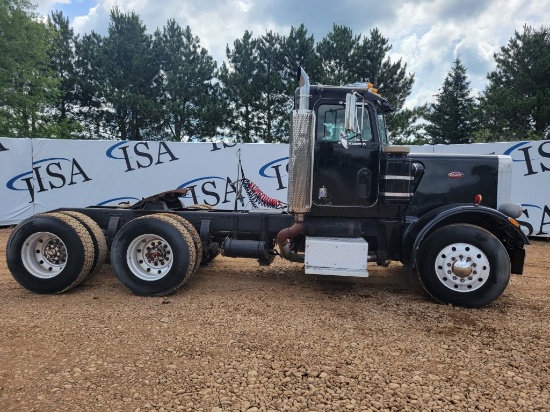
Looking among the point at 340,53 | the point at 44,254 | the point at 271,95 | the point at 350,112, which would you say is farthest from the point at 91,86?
the point at 350,112

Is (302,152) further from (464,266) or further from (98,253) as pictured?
(98,253)

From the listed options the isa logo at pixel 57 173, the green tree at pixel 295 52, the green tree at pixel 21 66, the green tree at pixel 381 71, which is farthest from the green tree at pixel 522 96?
the green tree at pixel 21 66

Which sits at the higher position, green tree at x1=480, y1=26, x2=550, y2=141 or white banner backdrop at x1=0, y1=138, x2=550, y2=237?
green tree at x1=480, y1=26, x2=550, y2=141

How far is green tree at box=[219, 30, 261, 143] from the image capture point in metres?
25.6

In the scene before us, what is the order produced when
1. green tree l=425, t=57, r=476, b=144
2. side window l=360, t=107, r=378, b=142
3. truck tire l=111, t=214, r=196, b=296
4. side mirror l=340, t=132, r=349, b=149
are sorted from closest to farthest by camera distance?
1. side mirror l=340, t=132, r=349, b=149
2. truck tire l=111, t=214, r=196, b=296
3. side window l=360, t=107, r=378, b=142
4. green tree l=425, t=57, r=476, b=144

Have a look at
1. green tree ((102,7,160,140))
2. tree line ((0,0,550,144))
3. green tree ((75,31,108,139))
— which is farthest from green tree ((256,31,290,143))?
green tree ((75,31,108,139))

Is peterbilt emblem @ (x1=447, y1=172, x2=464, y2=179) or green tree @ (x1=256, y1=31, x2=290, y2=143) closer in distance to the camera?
peterbilt emblem @ (x1=447, y1=172, x2=464, y2=179)

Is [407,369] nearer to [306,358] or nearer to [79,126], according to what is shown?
[306,358]

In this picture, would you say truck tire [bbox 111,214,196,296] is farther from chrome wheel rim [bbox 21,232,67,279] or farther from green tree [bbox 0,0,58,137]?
green tree [bbox 0,0,58,137]

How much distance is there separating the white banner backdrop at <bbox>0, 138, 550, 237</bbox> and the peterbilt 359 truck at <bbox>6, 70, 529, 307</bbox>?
18.7ft

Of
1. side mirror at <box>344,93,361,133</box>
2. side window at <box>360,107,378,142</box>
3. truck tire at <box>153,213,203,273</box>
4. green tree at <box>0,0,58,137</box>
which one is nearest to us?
side mirror at <box>344,93,361,133</box>

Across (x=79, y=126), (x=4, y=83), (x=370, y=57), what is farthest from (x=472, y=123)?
(x=4, y=83)

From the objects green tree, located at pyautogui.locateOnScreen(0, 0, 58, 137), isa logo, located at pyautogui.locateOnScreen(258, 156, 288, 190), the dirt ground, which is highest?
green tree, located at pyautogui.locateOnScreen(0, 0, 58, 137)

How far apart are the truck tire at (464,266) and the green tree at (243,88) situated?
2187cm
